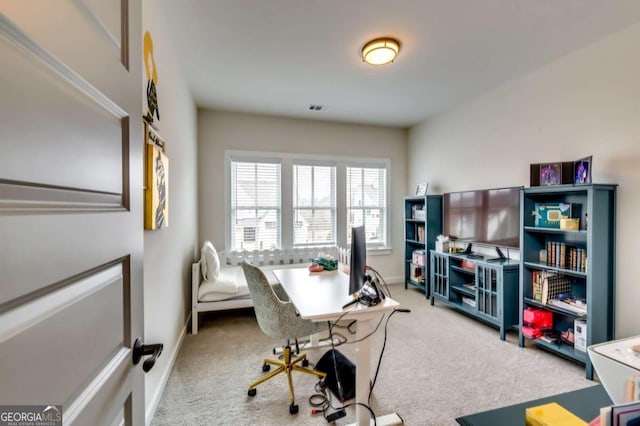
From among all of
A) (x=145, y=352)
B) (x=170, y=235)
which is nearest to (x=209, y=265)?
(x=170, y=235)

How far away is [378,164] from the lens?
16.4 ft

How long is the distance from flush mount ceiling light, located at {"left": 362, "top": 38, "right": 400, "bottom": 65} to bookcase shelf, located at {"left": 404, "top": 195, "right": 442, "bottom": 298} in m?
2.18

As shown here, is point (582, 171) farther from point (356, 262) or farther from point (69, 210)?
point (69, 210)

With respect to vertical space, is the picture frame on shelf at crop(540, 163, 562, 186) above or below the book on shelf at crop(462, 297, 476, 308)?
above

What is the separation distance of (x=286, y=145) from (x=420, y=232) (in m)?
2.58

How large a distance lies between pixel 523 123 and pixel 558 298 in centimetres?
190

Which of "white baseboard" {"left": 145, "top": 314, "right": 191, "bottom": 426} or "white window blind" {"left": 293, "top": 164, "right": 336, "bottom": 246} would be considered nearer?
"white baseboard" {"left": 145, "top": 314, "right": 191, "bottom": 426}

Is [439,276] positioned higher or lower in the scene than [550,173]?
lower

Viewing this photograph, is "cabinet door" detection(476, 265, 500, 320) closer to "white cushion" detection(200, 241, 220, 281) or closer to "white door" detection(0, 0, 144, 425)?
"white cushion" detection(200, 241, 220, 281)

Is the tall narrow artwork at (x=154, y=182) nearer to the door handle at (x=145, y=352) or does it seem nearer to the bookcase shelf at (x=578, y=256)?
the door handle at (x=145, y=352)

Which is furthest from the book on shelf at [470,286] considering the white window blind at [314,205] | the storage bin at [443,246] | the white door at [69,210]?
the white door at [69,210]

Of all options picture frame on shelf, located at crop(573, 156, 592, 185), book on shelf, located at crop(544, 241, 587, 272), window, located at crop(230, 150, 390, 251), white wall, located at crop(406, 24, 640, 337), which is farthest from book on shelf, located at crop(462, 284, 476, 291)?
window, located at crop(230, 150, 390, 251)

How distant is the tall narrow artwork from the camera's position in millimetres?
1650

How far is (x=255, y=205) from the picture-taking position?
4391 mm
